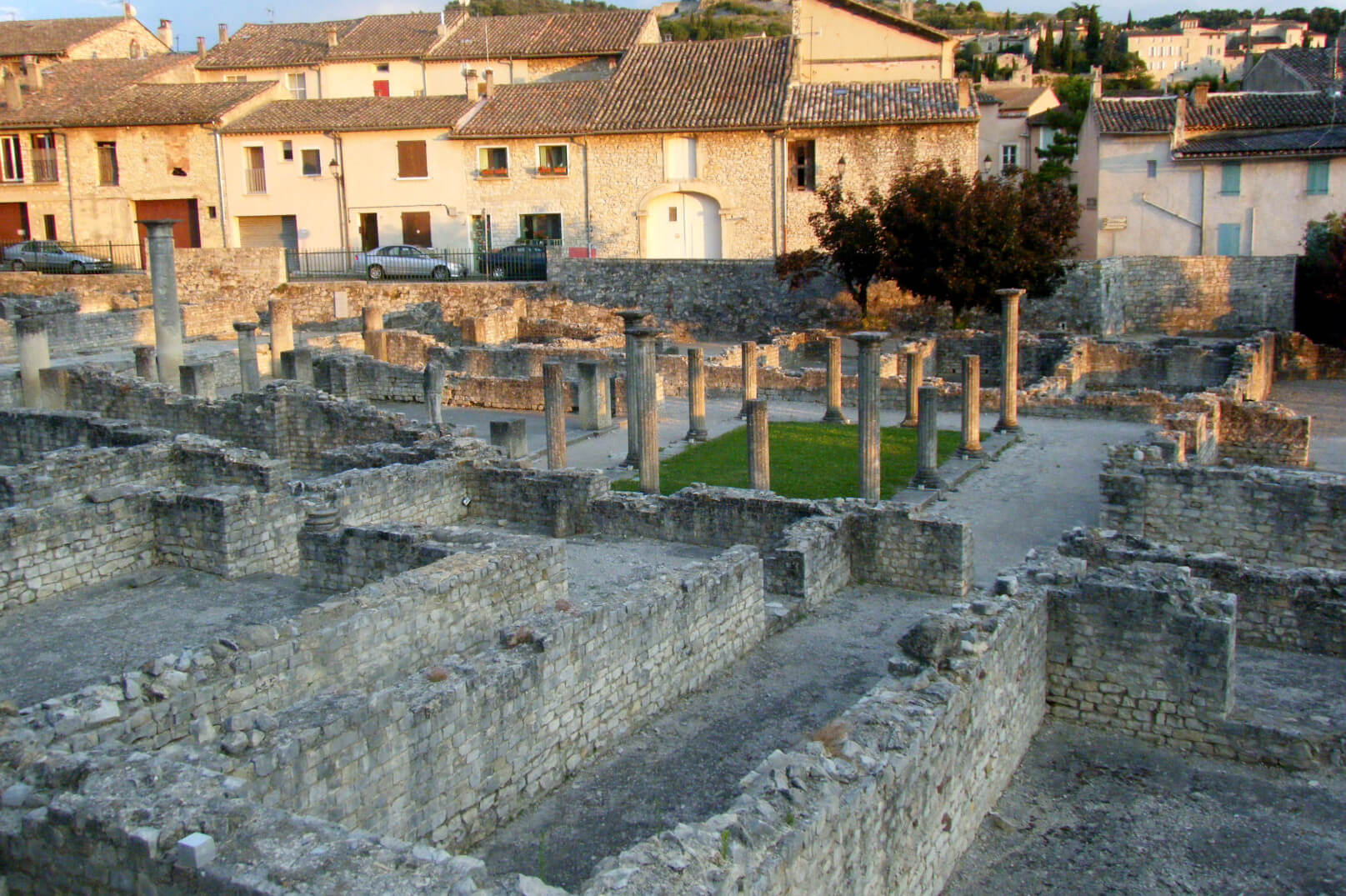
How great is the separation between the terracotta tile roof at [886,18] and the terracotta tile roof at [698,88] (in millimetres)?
2298

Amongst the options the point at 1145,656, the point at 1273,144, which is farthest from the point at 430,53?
the point at 1145,656

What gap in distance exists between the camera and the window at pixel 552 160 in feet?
134

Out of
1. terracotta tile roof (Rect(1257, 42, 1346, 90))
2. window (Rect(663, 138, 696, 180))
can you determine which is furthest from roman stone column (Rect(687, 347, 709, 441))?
terracotta tile roof (Rect(1257, 42, 1346, 90))

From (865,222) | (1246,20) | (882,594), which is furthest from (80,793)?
(1246,20)

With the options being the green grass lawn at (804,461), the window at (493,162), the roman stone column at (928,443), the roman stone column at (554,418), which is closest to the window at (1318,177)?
the green grass lawn at (804,461)

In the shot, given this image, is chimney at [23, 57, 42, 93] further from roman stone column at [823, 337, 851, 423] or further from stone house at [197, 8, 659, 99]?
roman stone column at [823, 337, 851, 423]

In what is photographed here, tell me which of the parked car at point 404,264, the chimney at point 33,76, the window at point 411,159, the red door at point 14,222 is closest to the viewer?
the parked car at point 404,264

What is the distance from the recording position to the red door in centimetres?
4362

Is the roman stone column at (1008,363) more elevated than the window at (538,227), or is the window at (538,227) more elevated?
the window at (538,227)

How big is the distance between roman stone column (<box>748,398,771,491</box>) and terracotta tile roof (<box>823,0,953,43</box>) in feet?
96.9

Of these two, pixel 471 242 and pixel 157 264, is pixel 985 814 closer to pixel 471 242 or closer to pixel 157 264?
pixel 157 264

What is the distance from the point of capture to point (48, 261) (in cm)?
3903

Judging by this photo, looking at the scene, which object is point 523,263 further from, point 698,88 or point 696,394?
point 696,394

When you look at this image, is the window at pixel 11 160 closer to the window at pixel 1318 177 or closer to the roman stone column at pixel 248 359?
the roman stone column at pixel 248 359
